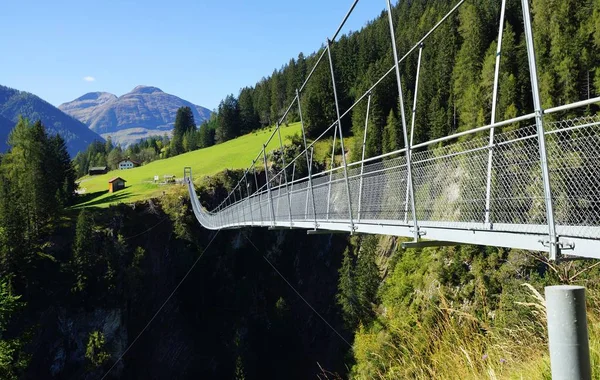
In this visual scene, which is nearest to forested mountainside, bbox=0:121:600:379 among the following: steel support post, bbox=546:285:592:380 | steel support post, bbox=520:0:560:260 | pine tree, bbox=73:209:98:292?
pine tree, bbox=73:209:98:292

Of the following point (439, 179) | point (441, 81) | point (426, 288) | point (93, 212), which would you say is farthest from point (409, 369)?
point (441, 81)

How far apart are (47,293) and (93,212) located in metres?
5.78

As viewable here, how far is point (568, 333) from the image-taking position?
3.77 feet

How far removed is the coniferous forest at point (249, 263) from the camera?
22.5 meters

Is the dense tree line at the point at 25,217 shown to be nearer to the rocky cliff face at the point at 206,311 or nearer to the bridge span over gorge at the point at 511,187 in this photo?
the rocky cliff face at the point at 206,311

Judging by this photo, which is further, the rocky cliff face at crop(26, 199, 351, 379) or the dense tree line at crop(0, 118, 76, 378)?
the rocky cliff face at crop(26, 199, 351, 379)

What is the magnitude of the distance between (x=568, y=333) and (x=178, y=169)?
43.2 metres

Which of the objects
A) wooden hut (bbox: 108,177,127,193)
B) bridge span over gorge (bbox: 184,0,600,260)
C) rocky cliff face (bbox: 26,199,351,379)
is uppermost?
wooden hut (bbox: 108,177,127,193)

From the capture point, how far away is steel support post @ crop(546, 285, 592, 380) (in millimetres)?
1137

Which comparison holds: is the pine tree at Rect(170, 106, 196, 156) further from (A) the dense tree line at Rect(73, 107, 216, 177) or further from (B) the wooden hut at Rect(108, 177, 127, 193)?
(B) the wooden hut at Rect(108, 177, 127, 193)

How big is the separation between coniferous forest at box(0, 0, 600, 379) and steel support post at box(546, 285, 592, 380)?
14563 mm

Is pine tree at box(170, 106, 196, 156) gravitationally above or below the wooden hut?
above

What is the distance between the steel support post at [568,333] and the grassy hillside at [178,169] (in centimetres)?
3061

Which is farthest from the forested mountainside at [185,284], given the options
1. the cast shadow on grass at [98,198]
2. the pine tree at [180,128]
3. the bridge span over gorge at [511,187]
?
the pine tree at [180,128]
